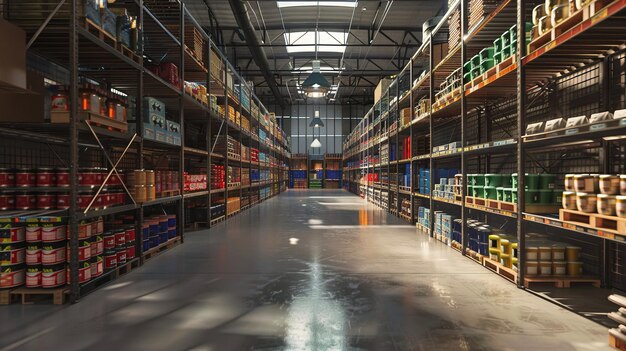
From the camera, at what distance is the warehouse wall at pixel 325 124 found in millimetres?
34616

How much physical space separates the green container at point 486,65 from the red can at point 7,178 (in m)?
6.43

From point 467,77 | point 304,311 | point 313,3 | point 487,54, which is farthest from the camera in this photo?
point 313,3

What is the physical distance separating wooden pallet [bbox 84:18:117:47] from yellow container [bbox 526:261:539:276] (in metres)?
5.87

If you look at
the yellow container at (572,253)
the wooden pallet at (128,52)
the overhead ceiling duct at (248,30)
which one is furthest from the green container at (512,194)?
the overhead ceiling duct at (248,30)

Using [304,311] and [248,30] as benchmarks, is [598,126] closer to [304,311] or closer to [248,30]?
[304,311]

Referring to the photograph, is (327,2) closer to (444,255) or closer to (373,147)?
(373,147)

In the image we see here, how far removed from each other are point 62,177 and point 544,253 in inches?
227

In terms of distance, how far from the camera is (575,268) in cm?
430

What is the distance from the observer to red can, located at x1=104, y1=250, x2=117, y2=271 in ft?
15.1

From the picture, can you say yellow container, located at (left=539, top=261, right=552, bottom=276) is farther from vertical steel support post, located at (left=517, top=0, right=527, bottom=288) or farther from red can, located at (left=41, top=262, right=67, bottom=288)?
red can, located at (left=41, top=262, right=67, bottom=288)

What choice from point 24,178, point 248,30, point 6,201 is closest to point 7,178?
point 24,178

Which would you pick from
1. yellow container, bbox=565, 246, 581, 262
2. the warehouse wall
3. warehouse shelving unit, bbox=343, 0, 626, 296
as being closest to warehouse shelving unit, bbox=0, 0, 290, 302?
warehouse shelving unit, bbox=343, 0, 626, 296

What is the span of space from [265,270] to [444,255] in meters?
3.06

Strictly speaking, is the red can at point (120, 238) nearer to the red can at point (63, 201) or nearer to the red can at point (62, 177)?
the red can at point (63, 201)
